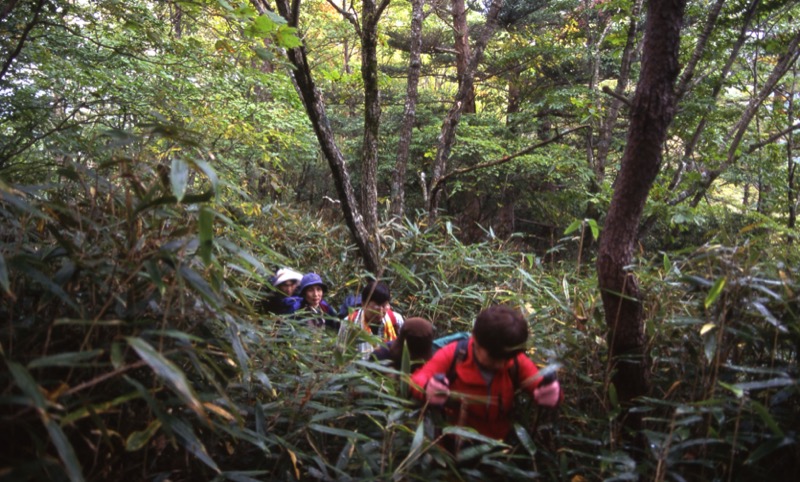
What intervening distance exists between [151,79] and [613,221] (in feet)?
17.7

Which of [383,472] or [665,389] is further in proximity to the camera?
[665,389]

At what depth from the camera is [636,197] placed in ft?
6.75

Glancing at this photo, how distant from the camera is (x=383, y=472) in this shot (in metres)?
1.83

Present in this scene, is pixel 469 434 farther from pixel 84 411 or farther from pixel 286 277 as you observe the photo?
pixel 286 277

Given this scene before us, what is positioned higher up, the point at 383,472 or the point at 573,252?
the point at 383,472

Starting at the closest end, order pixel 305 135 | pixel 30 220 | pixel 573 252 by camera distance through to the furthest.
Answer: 1. pixel 30 220
2. pixel 305 135
3. pixel 573 252

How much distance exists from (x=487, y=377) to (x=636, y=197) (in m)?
0.96

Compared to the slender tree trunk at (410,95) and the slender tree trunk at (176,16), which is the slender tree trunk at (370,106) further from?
the slender tree trunk at (176,16)

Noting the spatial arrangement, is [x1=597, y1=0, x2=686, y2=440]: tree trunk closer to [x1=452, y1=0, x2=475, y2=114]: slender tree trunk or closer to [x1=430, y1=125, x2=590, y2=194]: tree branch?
[x1=430, y1=125, x2=590, y2=194]: tree branch

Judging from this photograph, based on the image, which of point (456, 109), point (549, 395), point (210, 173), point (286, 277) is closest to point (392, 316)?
point (286, 277)

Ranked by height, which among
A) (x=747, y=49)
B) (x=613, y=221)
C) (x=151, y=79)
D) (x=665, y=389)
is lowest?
(x=665, y=389)

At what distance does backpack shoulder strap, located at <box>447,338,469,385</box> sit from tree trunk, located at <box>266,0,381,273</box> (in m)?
2.47

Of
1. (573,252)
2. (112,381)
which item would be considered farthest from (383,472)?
(573,252)

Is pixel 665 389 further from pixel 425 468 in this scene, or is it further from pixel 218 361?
pixel 218 361
